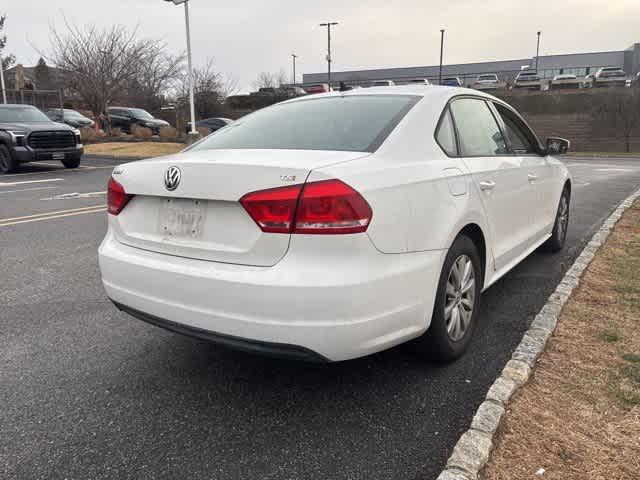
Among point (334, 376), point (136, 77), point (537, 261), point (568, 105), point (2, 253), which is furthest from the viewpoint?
point (568, 105)

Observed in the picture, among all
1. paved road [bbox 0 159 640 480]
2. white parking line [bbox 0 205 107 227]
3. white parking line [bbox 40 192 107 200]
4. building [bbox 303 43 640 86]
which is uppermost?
building [bbox 303 43 640 86]

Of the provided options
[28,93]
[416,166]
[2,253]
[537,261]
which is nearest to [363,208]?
[416,166]

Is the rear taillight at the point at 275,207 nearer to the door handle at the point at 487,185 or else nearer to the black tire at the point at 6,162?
the door handle at the point at 487,185

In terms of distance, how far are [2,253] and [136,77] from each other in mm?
25606

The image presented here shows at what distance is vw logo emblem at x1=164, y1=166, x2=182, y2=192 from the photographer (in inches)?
103

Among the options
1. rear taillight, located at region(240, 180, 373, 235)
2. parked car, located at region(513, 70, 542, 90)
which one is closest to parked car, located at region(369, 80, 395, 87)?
rear taillight, located at region(240, 180, 373, 235)

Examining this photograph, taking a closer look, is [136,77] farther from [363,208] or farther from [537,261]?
[363,208]

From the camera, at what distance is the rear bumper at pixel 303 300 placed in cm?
230

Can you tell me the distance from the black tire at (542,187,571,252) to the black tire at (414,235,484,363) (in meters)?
2.62

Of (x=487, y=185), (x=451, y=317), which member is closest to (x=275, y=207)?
(x=451, y=317)

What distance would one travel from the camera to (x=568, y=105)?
45.4m

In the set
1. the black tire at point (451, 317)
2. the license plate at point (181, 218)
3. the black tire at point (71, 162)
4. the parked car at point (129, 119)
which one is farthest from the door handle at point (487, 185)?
the parked car at point (129, 119)

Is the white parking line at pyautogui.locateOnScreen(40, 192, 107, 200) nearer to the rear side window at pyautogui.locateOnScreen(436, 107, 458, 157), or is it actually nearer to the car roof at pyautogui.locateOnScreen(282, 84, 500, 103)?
the car roof at pyautogui.locateOnScreen(282, 84, 500, 103)

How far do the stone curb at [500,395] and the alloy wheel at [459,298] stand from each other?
13.1 inches
